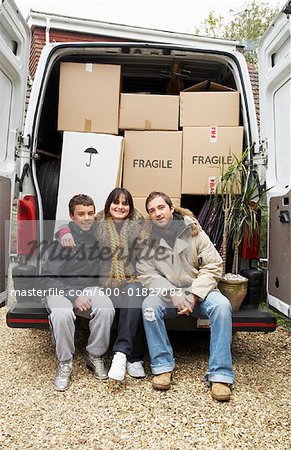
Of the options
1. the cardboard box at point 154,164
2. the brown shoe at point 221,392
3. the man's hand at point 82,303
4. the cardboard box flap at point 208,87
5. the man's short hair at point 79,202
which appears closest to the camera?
the brown shoe at point 221,392

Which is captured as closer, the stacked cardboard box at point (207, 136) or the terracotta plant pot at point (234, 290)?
the terracotta plant pot at point (234, 290)

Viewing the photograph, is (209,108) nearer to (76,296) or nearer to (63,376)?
(76,296)

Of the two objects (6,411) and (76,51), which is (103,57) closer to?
(76,51)

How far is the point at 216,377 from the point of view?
2.42 m

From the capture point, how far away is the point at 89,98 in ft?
10.9

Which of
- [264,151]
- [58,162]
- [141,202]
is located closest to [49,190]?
[58,162]

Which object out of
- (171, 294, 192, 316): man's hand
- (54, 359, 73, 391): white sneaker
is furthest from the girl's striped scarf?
(54, 359, 73, 391): white sneaker

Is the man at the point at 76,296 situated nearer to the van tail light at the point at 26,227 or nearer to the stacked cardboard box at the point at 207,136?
the van tail light at the point at 26,227

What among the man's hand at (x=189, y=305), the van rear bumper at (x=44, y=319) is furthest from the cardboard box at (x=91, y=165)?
the man's hand at (x=189, y=305)

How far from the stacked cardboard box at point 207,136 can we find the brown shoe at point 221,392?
4.52 feet

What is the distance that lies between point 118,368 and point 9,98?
1.88 meters

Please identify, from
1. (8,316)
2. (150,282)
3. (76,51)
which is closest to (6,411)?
(8,316)

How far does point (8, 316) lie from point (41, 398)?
1.66 ft

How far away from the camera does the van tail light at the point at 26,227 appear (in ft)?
9.04
